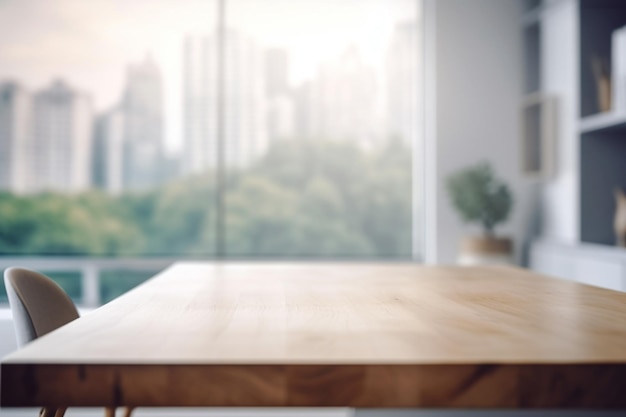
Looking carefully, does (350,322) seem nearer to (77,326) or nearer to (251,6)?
(77,326)

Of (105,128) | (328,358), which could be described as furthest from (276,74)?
(328,358)

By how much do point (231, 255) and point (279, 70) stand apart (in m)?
1.47

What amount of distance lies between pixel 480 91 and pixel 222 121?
1871 mm

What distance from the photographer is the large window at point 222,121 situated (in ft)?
15.8

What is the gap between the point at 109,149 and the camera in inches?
209

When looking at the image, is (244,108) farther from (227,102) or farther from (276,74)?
(276,74)

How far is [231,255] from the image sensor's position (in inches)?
188

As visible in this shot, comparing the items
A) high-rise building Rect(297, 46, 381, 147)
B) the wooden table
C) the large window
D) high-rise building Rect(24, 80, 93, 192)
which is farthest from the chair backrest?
high-rise building Rect(24, 80, 93, 192)

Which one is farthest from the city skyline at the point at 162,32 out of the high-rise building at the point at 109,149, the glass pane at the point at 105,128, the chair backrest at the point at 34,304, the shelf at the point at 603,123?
the chair backrest at the point at 34,304

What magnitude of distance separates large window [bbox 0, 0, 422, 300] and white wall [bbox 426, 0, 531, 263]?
27 cm

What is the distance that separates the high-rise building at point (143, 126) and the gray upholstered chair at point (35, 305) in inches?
140

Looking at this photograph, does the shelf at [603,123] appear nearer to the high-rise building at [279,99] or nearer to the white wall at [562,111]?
the white wall at [562,111]

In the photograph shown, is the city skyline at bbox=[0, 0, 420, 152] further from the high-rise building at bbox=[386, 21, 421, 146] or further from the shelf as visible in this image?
the shelf

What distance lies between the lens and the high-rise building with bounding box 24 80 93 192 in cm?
504
